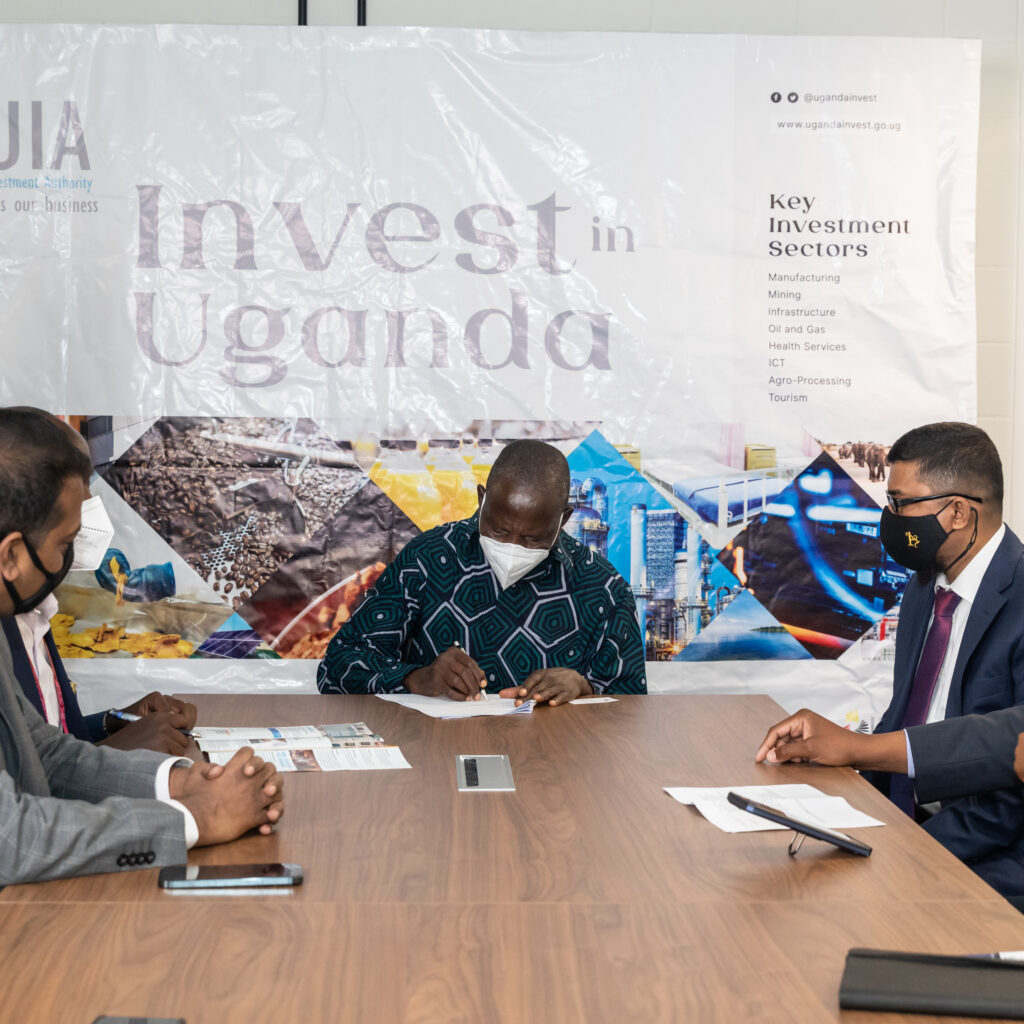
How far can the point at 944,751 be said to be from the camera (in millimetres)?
2145

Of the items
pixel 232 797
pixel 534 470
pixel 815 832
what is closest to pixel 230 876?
pixel 232 797

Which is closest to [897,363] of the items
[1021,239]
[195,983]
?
[1021,239]

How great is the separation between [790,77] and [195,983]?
3.41 metres

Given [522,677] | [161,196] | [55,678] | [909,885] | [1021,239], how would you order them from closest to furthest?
[909,885] < [55,678] < [522,677] < [161,196] < [1021,239]

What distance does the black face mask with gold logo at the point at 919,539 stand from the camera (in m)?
2.57

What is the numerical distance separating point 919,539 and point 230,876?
1695 mm

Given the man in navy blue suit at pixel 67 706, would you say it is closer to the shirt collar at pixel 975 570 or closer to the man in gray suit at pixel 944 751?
the man in gray suit at pixel 944 751

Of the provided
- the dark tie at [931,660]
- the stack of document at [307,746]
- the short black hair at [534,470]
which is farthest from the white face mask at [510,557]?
the dark tie at [931,660]

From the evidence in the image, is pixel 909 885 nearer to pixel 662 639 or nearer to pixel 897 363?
pixel 662 639

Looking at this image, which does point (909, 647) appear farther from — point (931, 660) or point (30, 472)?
point (30, 472)

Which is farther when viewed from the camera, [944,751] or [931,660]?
[931,660]

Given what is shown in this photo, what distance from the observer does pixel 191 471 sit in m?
3.80

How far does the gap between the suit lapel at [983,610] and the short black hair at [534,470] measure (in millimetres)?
1033

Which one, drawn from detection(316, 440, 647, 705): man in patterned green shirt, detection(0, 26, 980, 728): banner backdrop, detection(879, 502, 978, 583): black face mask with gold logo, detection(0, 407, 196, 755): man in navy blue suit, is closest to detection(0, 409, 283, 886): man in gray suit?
detection(0, 407, 196, 755): man in navy blue suit
